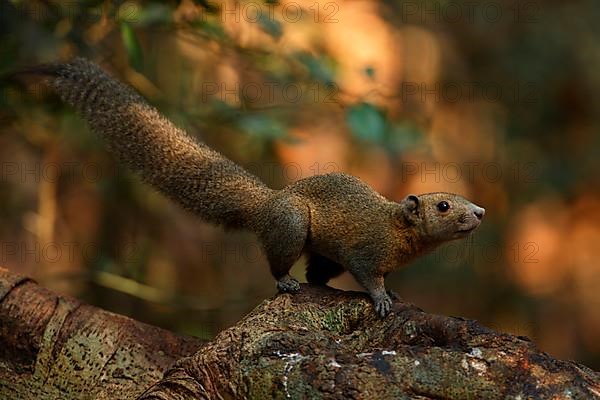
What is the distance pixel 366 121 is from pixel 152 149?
134 cm

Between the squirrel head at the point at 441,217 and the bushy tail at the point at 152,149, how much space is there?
2.78 feet

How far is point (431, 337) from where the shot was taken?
3.71 m

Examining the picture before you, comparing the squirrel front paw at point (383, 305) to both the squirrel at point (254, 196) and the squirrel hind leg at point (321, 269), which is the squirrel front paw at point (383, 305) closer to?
the squirrel at point (254, 196)

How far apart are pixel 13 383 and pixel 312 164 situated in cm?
657

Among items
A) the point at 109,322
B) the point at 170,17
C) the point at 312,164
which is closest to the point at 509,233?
the point at 312,164

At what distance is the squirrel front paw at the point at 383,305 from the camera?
4.14 metres

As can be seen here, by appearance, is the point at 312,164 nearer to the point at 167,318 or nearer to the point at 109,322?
the point at 167,318

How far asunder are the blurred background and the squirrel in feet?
1.33

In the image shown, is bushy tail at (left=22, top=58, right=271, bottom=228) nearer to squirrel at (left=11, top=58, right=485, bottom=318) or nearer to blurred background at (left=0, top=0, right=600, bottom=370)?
squirrel at (left=11, top=58, right=485, bottom=318)

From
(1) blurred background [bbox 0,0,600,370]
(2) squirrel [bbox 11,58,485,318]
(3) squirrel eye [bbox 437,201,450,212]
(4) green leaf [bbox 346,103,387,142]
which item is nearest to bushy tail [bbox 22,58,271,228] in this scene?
(2) squirrel [bbox 11,58,485,318]

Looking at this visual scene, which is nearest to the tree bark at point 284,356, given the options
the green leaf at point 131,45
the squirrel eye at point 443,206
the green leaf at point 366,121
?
the squirrel eye at point 443,206

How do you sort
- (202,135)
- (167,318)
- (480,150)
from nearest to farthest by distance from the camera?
(202,135)
(167,318)
(480,150)

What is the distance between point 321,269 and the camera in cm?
546

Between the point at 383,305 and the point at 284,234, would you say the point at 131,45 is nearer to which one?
the point at 284,234
